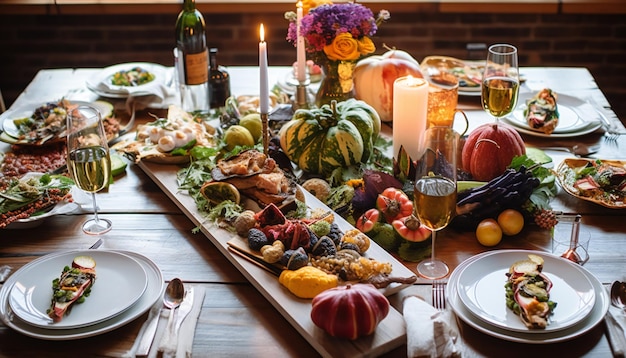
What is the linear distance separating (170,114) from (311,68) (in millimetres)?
629

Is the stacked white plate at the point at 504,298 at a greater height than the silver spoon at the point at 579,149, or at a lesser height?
lesser

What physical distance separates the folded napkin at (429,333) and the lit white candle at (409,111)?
67 cm

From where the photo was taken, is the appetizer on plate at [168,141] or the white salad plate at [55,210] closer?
the white salad plate at [55,210]

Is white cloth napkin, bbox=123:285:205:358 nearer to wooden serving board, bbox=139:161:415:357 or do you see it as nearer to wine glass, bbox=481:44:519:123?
wooden serving board, bbox=139:161:415:357

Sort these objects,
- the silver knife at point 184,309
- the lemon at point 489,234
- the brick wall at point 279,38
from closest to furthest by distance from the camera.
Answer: the silver knife at point 184,309 < the lemon at point 489,234 < the brick wall at point 279,38

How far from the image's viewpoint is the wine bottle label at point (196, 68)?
220cm

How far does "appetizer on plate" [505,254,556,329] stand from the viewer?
1271 mm

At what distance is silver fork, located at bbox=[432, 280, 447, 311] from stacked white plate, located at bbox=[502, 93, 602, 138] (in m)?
0.84

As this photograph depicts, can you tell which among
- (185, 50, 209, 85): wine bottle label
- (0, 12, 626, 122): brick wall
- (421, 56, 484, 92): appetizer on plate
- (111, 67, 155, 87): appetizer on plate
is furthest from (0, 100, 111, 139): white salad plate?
(0, 12, 626, 122): brick wall

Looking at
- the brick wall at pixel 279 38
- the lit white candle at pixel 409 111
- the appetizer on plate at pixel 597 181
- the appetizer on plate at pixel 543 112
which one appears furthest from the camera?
the brick wall at pixel 279 38

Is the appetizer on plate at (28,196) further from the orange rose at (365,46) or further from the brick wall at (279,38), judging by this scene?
the brick wall at (279,38)

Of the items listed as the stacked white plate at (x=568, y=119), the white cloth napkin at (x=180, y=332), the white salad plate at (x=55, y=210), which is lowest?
the white cloth napkin at (x=180, y=332)

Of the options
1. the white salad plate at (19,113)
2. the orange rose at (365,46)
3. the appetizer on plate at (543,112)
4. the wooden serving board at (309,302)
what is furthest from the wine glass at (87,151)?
the appetizer on plate at (543,112)

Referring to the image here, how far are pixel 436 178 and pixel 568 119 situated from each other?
101 centimetres
